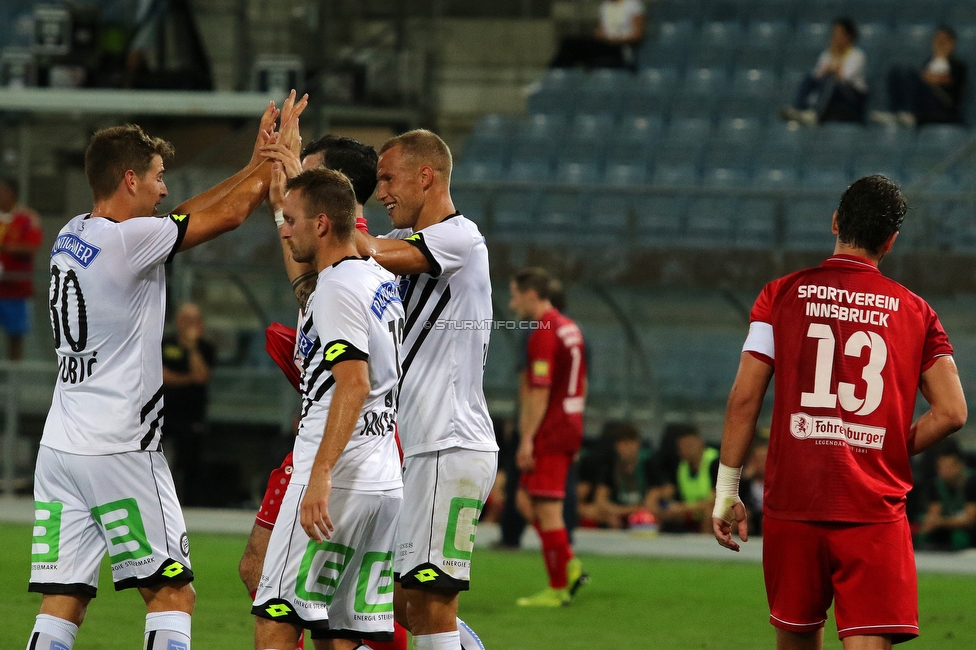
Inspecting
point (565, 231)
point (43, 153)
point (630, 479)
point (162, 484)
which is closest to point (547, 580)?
point (630, 479)

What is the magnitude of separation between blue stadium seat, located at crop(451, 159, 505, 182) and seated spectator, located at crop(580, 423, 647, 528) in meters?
5.26

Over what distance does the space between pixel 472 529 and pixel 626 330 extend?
7145 millimetres

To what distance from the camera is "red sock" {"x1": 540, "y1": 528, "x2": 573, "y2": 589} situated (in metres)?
8.69

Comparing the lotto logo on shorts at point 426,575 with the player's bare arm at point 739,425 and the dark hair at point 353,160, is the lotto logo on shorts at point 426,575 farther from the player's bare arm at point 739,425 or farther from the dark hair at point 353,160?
the dark hair at point 353,160

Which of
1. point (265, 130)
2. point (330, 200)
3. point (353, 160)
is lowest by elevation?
point (330, 200)

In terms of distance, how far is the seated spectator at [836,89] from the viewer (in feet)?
52.2

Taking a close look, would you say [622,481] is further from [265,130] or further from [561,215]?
[265,130]

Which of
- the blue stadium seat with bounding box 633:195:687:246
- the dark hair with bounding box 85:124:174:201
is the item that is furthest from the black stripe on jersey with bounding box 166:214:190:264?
the blue stadium seat with bounding box 633:195:687:246

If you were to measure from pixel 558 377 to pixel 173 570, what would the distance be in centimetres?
500

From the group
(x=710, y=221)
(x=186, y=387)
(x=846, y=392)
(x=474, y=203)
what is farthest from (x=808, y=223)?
(x=846, y=392)

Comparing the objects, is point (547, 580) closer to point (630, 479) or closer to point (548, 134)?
point (630, 479)

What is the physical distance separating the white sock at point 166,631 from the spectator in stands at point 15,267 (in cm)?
932

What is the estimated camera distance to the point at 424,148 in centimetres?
520

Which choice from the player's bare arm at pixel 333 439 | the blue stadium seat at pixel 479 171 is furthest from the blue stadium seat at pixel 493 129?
the player's bare arm at pixel 333 439
